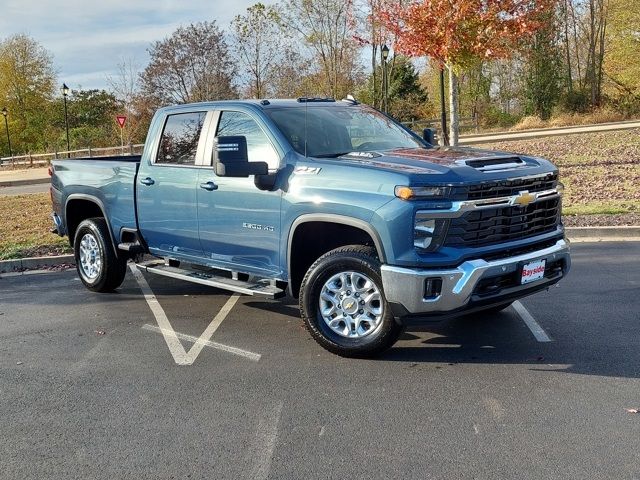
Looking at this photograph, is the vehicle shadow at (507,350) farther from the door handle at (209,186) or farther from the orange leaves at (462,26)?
the orange leaves at (462,26)

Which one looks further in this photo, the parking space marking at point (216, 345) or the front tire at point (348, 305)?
the parking space marking at point (216, 345)

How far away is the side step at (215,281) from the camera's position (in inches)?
215

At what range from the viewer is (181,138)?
649cm

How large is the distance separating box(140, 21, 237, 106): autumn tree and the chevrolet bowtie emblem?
34.5 m

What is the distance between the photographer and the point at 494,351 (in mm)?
5188

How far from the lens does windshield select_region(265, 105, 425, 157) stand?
221 inches

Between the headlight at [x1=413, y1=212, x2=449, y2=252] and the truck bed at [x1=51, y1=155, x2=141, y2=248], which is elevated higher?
the truck bed at [x1=51, y1=155, x2=141, y2=248]

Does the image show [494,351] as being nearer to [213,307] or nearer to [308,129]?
[308,129]

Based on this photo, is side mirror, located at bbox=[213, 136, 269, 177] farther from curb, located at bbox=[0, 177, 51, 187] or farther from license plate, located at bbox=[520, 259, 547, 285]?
curb, located at bbox=[0, 177, 51, 187]

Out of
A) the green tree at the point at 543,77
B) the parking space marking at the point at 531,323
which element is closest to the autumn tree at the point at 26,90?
the green tree at the point at 543,77

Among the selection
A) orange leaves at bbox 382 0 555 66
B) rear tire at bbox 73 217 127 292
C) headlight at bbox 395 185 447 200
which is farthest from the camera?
orange leaves at bbox 382 0 555 66

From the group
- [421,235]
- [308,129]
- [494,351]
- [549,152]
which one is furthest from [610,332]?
[549,152]

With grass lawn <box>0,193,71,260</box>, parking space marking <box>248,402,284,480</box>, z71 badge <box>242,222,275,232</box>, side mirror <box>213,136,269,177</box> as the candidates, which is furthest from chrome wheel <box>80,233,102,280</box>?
parking space marking <box>248,402,284,480</box>

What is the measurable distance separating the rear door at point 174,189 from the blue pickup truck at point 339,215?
0.05 ft
